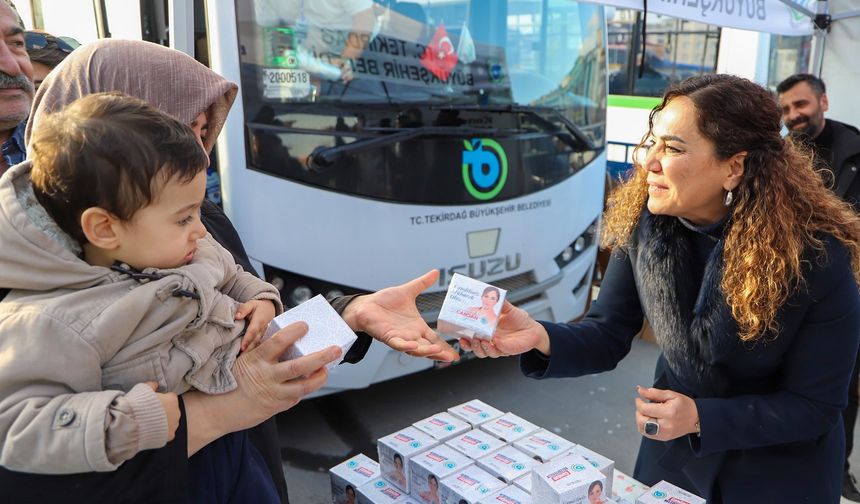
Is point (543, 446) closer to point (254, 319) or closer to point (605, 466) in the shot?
point (605, 466)

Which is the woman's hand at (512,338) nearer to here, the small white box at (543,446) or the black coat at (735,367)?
the black coat at (735,367)

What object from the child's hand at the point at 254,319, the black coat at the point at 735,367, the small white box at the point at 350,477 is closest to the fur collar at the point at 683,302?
the black coat at the point at 735,367

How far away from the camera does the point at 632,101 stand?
6.93m

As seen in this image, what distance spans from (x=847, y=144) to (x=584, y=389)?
2236 millimetres

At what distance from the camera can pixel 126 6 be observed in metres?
3.32

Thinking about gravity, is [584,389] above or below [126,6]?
below

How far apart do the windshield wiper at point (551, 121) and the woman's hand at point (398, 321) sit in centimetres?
208

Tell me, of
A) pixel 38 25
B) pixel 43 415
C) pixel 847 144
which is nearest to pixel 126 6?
pixel 38 25

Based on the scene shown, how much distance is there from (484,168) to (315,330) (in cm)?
253

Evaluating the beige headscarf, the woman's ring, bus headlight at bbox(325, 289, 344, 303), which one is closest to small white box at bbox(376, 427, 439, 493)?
the woman's ring

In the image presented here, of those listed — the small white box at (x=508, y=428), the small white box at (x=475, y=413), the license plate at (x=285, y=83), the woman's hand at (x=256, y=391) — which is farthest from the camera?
the license plate at (x=285, y=83)

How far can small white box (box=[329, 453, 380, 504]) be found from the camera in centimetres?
205

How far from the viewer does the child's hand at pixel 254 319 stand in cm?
130

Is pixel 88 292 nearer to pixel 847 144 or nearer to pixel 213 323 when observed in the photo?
pixel 213 323
